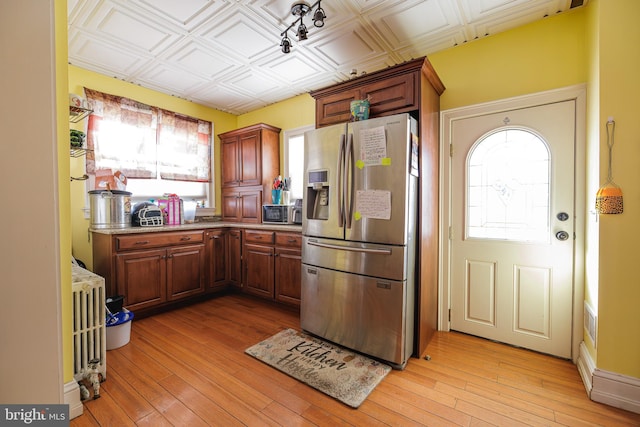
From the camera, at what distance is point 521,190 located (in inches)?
91.8

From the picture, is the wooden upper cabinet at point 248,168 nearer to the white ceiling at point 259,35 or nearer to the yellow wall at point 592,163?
the white ceiling at point 259,35

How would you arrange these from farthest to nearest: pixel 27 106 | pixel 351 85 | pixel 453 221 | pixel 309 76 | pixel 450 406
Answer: pixel 309 76
pixel 453 221
pixel 351 85
pixel 450 406
pixel 27 106

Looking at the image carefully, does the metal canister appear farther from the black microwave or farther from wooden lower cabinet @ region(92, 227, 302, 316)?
the black microwave

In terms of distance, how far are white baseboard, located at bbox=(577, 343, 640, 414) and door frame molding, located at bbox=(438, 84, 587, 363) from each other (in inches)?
18.3

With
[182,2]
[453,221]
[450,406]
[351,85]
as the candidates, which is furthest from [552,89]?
[182,2]

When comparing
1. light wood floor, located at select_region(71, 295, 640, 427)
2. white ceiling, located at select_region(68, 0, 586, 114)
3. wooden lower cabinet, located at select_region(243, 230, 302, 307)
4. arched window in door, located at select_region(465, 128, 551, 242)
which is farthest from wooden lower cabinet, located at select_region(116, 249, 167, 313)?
arched window in door, located at select_region(465, 128, 551, 242)

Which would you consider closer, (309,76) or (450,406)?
(450,406)

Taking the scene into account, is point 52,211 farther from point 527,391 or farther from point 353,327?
point 527,391

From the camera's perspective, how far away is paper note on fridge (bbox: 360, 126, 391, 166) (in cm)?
211

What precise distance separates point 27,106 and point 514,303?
2989mm

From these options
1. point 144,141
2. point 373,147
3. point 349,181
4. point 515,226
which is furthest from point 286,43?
point 515,226

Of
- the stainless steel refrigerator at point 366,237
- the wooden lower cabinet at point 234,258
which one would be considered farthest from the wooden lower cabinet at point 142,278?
the stainless steel refrigerator at point 366,237

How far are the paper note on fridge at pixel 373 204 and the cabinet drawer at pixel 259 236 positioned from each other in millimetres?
1385

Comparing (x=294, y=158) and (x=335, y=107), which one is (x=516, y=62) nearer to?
(x=335, y=107)
